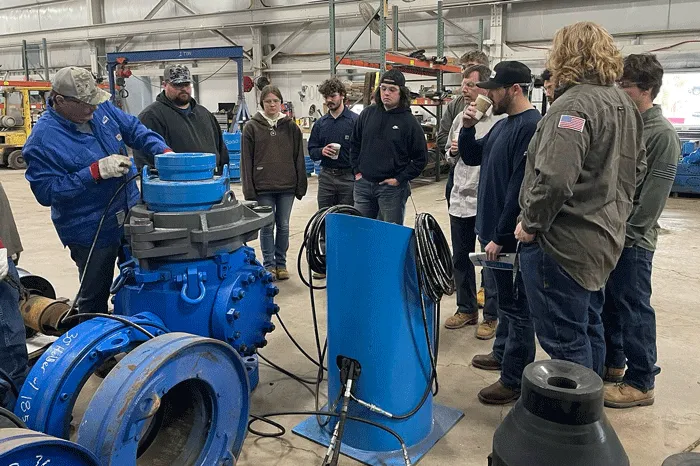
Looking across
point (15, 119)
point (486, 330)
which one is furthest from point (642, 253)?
point (15, 119)

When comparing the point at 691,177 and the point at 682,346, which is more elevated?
the point at 691,177

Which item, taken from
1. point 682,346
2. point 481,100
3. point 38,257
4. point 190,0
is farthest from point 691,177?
point 190,0

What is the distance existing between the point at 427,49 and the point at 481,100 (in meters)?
9.01

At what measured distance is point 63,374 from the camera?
1.52 meters

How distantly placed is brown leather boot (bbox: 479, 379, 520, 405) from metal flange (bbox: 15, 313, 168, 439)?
1.49 metres

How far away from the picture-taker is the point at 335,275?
205cm

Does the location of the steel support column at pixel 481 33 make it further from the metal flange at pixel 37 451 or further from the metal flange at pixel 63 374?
the metal flange at pixel 37 451

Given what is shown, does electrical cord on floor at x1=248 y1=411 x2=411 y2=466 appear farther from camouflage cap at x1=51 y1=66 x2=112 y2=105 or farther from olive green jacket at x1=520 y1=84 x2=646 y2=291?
camouflage cap at x1=51 y1=66 x2=112 y2=105

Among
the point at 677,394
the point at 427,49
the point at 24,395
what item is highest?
the point at 427,49

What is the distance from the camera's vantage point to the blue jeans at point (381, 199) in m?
3.62

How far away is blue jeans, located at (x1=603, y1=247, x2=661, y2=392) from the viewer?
2293 mm

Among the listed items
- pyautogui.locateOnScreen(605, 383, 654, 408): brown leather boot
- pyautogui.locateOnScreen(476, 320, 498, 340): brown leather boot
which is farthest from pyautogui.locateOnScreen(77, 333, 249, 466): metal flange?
pyautogui.locateOnScreen(476, 320, 498, 340): brown leather boot

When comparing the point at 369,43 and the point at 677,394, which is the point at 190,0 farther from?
the point at 677,394

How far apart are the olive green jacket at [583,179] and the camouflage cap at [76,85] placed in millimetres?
1749
